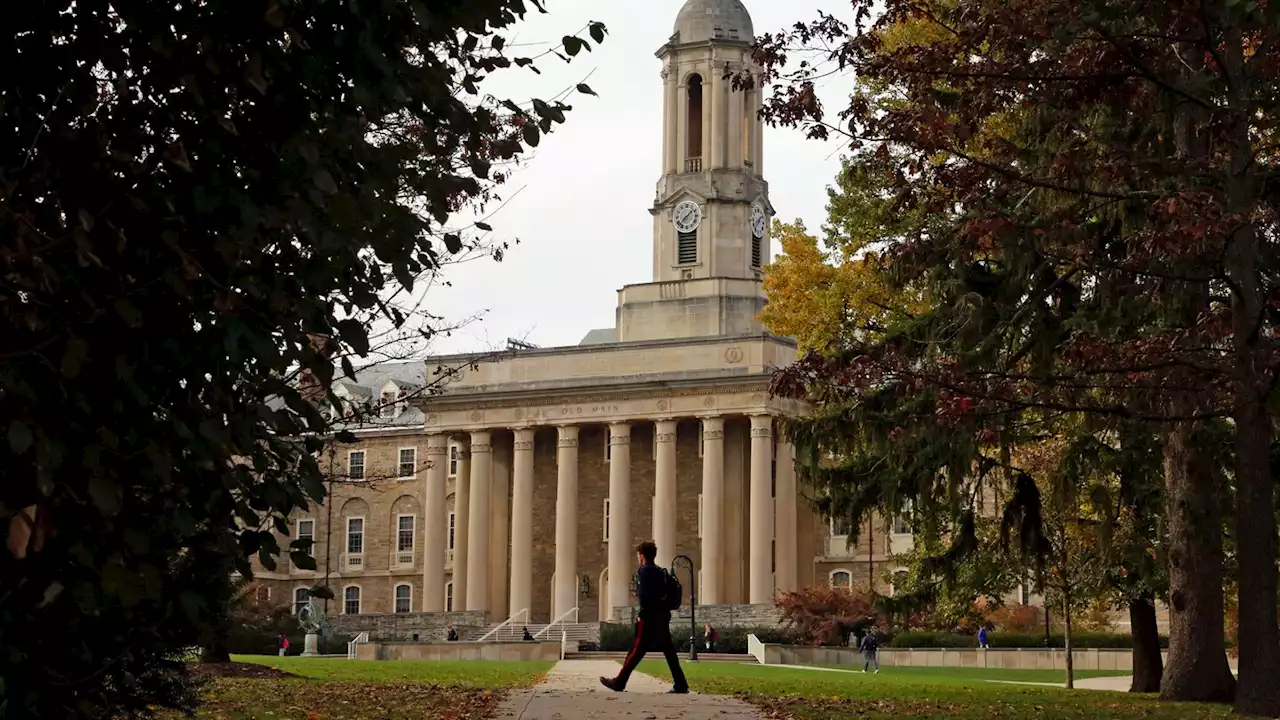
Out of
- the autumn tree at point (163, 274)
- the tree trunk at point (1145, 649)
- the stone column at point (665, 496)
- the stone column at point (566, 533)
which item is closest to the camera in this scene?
the autumn tree at point (163, 274)

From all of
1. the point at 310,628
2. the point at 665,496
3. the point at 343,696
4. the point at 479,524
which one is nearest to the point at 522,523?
the point at 479,524

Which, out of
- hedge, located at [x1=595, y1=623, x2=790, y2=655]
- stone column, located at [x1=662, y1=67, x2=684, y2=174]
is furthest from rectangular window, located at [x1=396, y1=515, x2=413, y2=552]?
hedge, located at [x1=595, y1=623, x2=790, y2=655]

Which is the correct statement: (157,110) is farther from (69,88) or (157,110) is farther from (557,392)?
(557,392)

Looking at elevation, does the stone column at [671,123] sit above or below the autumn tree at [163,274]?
above

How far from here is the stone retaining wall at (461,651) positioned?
183ft

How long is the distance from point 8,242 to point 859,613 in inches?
2118

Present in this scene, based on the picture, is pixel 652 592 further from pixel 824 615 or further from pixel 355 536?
pixel 355 536

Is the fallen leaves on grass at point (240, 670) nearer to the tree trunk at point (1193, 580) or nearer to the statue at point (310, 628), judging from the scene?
the tree trunk at point (1193, 580)

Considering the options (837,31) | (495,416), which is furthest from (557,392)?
(837,31)

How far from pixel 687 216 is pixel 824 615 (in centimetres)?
2335

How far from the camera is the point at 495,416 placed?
7531 centimetres

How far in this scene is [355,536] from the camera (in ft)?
292

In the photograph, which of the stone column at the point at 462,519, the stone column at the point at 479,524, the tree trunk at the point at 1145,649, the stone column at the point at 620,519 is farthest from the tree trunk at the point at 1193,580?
the stone column at the point at 462,519

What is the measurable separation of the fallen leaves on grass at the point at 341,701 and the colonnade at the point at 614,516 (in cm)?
4427
